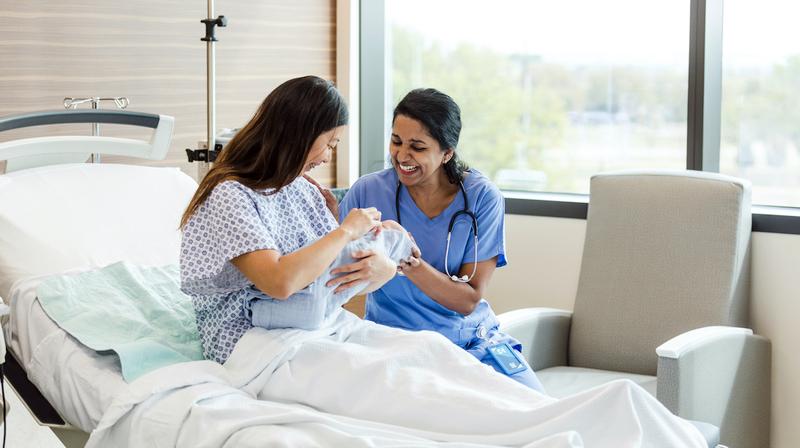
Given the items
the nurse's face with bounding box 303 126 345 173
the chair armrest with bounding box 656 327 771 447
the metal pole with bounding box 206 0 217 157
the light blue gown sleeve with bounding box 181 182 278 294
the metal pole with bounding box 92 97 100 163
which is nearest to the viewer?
the light blue gown sleeve with bounding box 181 182 278 294

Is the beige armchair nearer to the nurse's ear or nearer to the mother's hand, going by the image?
the nurse's ear

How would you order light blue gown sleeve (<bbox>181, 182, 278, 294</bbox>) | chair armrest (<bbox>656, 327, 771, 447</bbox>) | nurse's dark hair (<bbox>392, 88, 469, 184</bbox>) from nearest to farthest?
light blue gown sleeve (<bbox>181, 182, 278, 294</bbox>)
nurse's dark hair (<bbox>392, 88, 469, 184</bbox>)
chair armrest (<bbox>656, 327, 771, 447</bbox>)

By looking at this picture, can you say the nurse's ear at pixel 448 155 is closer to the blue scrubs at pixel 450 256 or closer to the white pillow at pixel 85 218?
the blue scrubs at pixel 450 256

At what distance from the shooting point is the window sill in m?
2.91

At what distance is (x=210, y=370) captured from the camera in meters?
1.87

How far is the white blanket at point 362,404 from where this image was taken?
1604 millimetres

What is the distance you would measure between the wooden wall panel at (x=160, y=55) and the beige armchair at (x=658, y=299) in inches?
47.8

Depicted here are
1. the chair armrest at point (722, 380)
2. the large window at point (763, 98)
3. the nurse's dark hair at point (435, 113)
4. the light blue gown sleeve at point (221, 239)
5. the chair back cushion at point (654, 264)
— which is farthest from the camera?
the large window at point (763, 98)

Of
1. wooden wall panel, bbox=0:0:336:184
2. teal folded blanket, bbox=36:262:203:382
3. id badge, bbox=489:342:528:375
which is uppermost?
wooden wall panel, bbox=0:0:336:184

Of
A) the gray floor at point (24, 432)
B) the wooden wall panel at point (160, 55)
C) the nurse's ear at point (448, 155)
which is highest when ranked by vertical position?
the wooden wall panel at point (160, 55)

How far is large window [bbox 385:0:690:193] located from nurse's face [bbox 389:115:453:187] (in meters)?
1.26

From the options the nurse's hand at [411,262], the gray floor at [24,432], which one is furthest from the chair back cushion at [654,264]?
the gray floor at [24,432]

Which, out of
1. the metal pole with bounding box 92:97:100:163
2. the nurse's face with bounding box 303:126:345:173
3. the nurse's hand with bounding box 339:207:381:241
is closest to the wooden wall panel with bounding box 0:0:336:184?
the metal pole with bounding box 92:97:100:163

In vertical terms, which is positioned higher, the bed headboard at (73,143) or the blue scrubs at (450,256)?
the bed headboard at (73,143)
